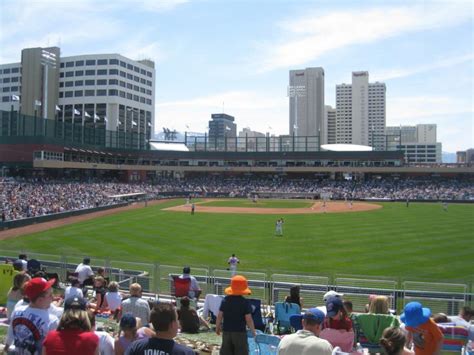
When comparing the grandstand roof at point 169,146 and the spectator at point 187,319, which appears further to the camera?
the grandstand roof at point 169,146

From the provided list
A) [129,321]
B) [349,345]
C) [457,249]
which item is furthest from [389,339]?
[457,249]

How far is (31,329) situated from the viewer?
5.96 metres

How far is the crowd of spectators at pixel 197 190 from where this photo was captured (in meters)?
50.1

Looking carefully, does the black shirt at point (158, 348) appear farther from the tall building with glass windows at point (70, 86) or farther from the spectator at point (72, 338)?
the tall building with glass windows at point (70, 86)

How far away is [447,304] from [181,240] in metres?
21.4

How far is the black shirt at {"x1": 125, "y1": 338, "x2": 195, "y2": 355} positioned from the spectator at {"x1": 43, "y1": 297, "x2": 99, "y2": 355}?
1.47ft

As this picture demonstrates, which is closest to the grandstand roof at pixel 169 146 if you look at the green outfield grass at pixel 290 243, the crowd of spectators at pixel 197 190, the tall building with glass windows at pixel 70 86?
the tall building with glass windows at pixel 70 86

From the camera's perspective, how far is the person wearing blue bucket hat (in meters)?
6.21

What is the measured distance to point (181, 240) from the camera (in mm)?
32938

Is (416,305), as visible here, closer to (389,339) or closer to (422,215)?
(389,339)

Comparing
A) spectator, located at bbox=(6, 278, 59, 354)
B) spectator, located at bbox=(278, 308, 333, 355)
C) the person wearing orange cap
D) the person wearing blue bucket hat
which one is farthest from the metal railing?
spectator, located at bbox=(6, 278, 59, 354)

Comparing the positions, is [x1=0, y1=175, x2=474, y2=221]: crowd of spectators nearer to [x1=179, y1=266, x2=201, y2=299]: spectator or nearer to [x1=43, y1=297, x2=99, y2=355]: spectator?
[x1=179, y1=266, x2=201, y2=299]: spectator

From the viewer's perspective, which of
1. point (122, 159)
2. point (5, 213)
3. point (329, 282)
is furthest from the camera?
point (122, 159)

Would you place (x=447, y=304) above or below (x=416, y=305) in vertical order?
below
